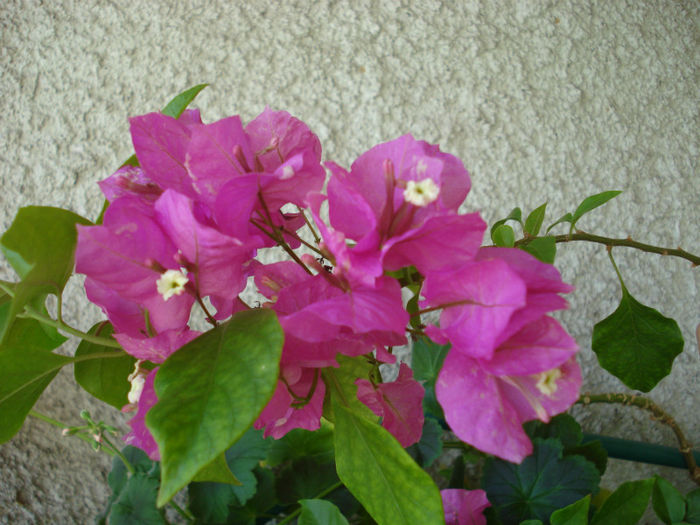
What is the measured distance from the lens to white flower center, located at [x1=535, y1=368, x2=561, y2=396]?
240 millimetres

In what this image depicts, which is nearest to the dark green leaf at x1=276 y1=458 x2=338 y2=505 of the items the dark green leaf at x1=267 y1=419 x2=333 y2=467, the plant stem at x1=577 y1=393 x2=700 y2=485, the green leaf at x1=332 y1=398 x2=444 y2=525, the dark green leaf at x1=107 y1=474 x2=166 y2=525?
the dark green leaf at x1=267 y1=419 x2=333 y2=467

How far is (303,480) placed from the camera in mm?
637

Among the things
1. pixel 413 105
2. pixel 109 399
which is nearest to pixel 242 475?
pixel 109 399

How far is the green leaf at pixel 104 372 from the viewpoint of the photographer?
1.15ft

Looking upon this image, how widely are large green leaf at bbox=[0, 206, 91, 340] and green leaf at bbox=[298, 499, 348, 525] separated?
241 mm

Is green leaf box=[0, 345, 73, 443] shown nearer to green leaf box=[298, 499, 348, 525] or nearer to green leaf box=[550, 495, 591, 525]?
green leaf box=[298, 499, 348, 525]

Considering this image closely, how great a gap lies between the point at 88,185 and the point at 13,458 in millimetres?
363

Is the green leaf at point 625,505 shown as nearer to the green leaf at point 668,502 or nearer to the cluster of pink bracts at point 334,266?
the green leaf at point 668,502

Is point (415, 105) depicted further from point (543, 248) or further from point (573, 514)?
point (573, 514)

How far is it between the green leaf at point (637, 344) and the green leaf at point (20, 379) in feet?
1.35

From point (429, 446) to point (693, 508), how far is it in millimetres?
250

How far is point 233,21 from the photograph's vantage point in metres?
0.80

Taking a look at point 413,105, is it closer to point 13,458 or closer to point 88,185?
point 88,185

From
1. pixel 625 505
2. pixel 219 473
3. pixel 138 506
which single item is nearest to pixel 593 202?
pixel 625 505
